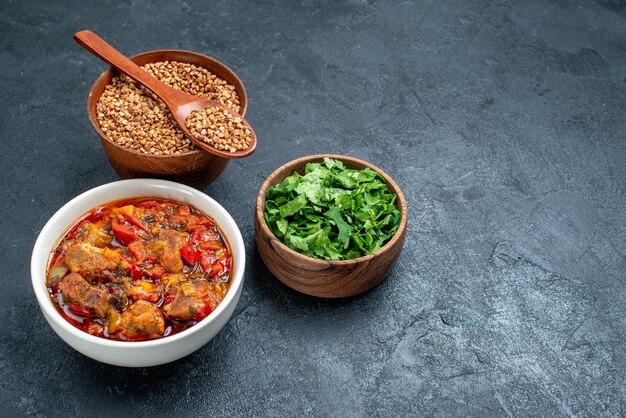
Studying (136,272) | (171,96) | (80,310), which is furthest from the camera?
(171,96)

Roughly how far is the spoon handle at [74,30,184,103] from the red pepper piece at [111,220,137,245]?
639mm

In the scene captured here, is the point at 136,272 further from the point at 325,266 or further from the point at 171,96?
the point at 171,96

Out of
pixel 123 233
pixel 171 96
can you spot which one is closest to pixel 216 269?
pixel 123 233

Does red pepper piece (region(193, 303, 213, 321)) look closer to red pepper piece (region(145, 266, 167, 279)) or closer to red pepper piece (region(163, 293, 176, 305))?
red pepper piece (region(163, 293, 176, 305))

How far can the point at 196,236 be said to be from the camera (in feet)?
10.0

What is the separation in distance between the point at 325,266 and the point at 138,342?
79 centimetres

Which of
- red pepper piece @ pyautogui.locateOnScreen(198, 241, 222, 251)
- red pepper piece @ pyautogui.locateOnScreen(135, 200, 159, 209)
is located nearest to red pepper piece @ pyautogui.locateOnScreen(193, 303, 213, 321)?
red pepper piece @ pyautogui.locateOnScreen(198, 241, 222, 251)

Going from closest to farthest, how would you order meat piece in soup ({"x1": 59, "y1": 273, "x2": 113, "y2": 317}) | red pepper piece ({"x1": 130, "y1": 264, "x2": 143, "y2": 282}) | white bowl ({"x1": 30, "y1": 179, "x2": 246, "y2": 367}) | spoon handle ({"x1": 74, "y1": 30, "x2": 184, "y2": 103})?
white bowl ({"x1": 30, "y1": 179, "x2": 246, "y2": 367}), meat piece in soup ({"x1": 59, "y1": 273, "x2": 113, "y2": 317}), red pepper piece ({"x1": 130, "y1": 264, "x2": 143, "y2": 282}), spoon handle ({"x1": 74, "y1": 30, "x2": 184, "y2": 103})

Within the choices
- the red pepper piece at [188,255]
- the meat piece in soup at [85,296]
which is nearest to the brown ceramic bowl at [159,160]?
the red pepper piece at [188,255]

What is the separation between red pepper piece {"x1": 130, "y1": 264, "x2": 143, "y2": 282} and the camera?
2896mm

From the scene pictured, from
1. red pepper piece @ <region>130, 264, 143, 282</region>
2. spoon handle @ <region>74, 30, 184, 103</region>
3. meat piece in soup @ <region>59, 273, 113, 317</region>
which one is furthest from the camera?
Result: spoon handle @ <region>74, 30, 184, 103</region>

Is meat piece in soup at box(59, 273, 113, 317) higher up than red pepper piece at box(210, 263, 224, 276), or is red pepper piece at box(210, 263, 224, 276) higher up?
meat piece in soup at box(59, 273, 113, 317)

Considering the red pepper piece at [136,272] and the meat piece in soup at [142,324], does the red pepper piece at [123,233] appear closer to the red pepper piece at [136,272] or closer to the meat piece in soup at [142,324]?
the red pepper piece at [136,272]

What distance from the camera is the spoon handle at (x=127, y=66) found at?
11.0 ft
